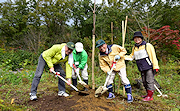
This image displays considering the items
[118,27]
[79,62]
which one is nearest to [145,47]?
[79,62]

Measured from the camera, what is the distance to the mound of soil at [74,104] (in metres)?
Result: 2.64

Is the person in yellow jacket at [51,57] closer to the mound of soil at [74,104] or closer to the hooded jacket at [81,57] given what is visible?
the mound of soil at [74,104]

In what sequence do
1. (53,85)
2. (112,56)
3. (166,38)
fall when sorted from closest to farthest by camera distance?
(112,56)
(53,85)
(166,38)

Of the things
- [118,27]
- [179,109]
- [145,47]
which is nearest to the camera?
[179,109]

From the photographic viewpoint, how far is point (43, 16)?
10312 mm

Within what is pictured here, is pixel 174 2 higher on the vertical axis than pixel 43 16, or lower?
higher

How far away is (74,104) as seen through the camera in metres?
2.82

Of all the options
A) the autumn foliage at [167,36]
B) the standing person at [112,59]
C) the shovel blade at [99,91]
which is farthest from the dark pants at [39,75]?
the autumn foliage at [167,36]

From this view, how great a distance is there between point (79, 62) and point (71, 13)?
318 inches

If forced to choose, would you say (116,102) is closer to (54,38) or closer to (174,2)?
(54,38)

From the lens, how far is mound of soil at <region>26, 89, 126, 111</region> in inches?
104

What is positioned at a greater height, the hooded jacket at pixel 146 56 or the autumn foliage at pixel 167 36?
the autumn foliage at pixel 167 36

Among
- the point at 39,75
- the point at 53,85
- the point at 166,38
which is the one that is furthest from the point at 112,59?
the point at 166,38

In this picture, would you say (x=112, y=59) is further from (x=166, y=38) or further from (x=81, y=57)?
(x=166, y=38)
